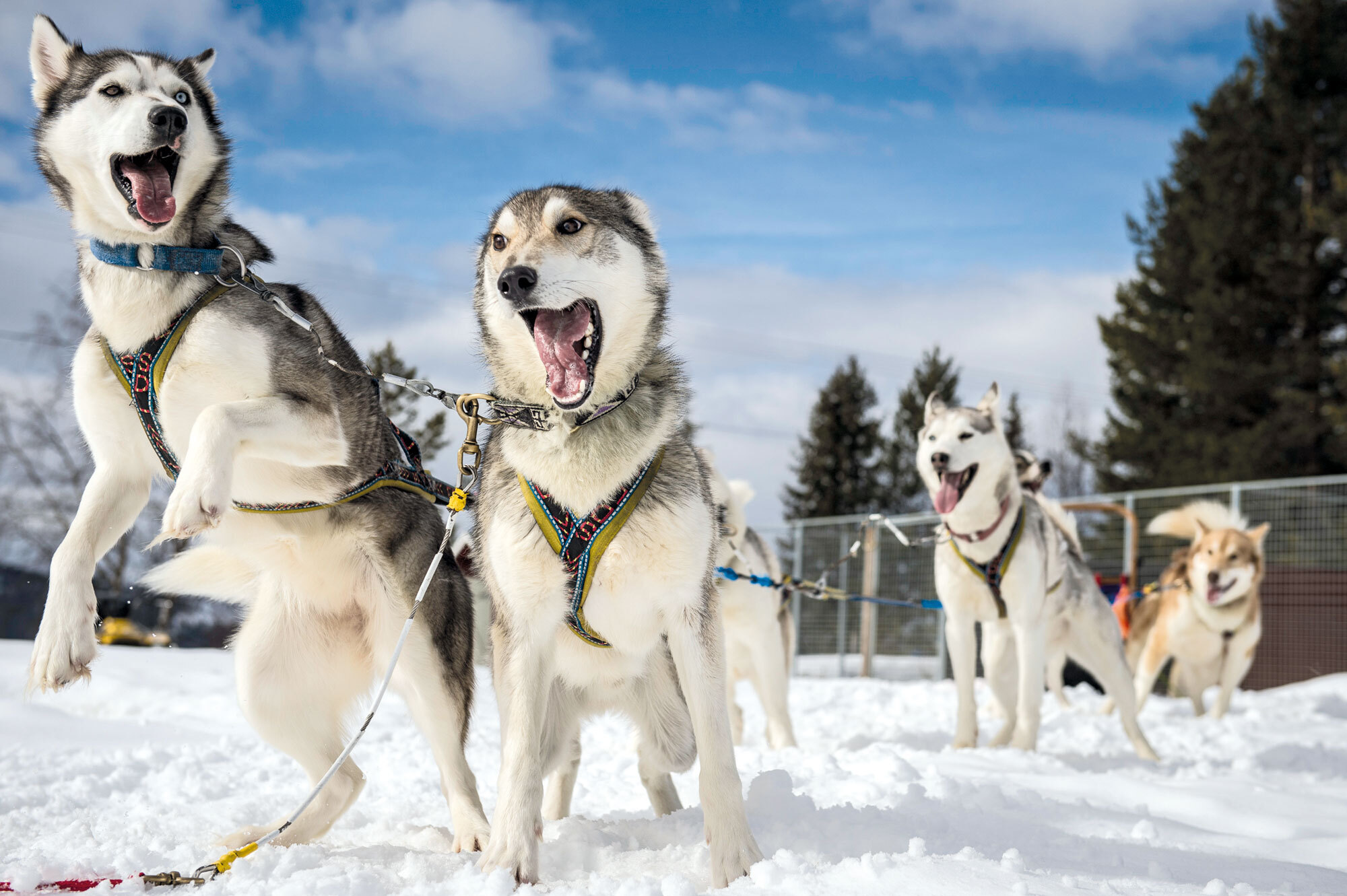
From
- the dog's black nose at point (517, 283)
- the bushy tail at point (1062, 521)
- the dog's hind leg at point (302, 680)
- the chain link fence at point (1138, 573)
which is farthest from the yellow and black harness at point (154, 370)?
the chain link fence at point (1138, 573)

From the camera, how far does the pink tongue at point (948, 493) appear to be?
19.6 ft

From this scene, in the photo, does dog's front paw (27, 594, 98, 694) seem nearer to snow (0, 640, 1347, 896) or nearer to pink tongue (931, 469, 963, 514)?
snow (0, 640, 1347, 896)

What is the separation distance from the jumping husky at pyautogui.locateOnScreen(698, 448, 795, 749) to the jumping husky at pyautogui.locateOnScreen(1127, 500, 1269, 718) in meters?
4.55

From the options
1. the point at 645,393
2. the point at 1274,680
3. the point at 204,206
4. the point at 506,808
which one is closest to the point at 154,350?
the point at 204,206

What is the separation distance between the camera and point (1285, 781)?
17.2 feet

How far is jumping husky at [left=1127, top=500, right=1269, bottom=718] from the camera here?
8.81 metres

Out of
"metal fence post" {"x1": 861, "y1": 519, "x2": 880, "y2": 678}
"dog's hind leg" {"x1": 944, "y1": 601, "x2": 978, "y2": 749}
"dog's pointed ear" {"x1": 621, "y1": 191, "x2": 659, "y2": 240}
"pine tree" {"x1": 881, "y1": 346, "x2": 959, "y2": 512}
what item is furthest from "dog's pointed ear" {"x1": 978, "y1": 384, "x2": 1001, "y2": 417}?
"pine tree" {"x1": 881, "y1": 346, "x2": 959, "y2": 512}

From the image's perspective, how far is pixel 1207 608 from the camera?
8938 millimetres

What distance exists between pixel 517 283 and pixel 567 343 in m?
0.23

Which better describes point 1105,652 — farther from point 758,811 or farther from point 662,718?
point 662,718

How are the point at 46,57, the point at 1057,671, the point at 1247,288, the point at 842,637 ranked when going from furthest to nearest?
1. the point at 1247,288
2. the point at 842,637
3. the point at 1057,671
4. the point at 46,57

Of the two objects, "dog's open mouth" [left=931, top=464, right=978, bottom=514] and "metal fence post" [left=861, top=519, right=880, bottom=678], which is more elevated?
"dog's open mouth" [left=931, top=464, right=978, bottom=514]

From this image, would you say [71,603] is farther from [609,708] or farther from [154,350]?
[609,708]

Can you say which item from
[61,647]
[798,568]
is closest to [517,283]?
[61,647]
